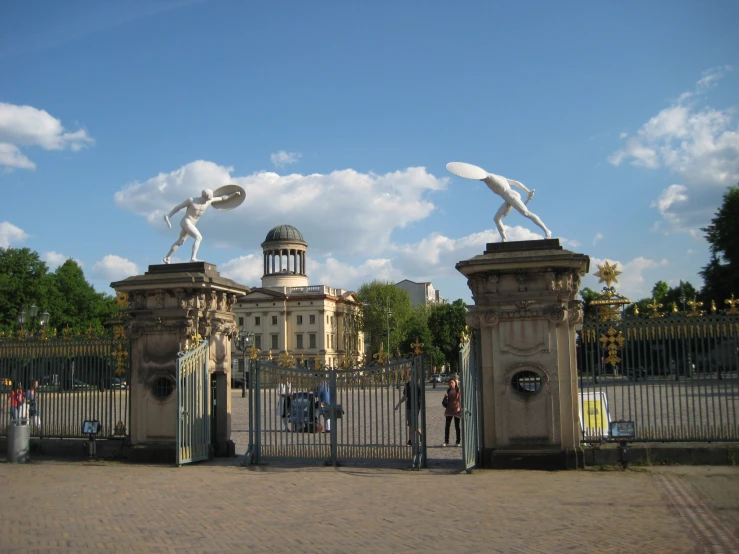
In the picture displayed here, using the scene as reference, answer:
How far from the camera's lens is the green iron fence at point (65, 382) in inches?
612

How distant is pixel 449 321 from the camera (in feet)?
257

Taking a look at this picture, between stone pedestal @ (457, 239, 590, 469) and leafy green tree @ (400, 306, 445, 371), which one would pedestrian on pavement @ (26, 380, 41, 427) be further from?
leafy green tree @ (400, 306, 445, 371)

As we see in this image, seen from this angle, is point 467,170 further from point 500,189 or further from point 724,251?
point 724,251

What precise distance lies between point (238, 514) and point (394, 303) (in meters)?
80.5

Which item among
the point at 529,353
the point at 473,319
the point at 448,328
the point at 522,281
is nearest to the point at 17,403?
the point at 473,319

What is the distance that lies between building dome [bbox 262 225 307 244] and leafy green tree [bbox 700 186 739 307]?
62657 mm

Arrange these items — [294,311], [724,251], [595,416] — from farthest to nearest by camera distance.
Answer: [294,311] → [724,251] → [595,416]

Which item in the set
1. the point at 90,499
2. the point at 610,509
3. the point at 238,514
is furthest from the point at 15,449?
the point at 610,509

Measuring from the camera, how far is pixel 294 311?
97.8m

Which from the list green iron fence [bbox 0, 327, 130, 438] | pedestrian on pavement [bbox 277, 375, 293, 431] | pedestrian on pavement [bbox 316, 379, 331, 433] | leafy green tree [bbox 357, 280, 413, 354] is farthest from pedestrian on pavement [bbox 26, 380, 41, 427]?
leafy green tree [bbox 357, 280, 413, 354]

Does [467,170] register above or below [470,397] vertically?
above

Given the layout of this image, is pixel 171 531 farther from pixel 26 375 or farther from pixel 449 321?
pixel 449 321

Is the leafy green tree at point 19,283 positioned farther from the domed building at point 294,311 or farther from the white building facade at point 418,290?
the white building facade at point 418,290

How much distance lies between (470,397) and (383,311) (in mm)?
76143
